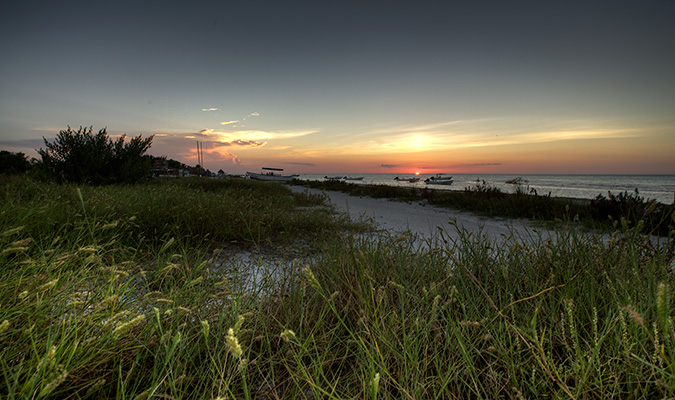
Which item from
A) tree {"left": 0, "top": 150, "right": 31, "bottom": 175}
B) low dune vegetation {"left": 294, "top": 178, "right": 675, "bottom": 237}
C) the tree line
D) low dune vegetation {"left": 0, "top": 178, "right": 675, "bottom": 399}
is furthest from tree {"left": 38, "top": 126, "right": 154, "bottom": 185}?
tree {"left": 0, "top": 150, "right": 31, "bottom": 175}

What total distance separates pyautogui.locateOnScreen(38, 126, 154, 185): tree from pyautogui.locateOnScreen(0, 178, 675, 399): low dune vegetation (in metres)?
8.14

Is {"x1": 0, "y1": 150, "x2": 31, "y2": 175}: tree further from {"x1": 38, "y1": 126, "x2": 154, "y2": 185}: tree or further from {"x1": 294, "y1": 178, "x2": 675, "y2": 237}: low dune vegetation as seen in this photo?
{"x1": 294, "y1": 178, "x2": 675, "y2": 237}: low dune vegetation

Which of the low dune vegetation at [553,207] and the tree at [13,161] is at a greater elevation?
the tree at [13,161]

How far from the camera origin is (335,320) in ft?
6.60

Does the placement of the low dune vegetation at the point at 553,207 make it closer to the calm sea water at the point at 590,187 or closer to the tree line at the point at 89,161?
the calm sea water at the point at 590,187

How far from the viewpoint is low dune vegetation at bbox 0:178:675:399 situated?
44.4 inches

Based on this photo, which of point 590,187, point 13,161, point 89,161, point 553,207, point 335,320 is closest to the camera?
point 335,320

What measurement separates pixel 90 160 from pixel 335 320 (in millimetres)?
12085

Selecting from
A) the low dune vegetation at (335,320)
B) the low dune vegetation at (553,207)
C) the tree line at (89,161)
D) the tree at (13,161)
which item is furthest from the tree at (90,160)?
the tree at (13,161)

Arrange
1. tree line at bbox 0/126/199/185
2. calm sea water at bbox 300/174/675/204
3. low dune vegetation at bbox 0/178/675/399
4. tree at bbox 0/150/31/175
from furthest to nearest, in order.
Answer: calm sea water at bbox 300/174/675/204 → tree at bbox 0/150/31/175 → tree line at bbox 0/126/199/185 → low dune vegetation at bbox 0/178/675/399

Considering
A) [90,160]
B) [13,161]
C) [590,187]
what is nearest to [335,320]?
[90,160]

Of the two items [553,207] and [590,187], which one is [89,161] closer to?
[553,207]

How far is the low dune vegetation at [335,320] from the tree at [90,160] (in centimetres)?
814

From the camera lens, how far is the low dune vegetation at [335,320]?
1.13m
